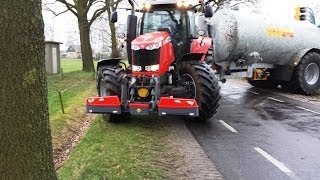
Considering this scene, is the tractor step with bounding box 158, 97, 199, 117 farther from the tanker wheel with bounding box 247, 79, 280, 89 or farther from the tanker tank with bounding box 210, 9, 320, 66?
the tanker wheel with bounding box 247, 79, 280, 89

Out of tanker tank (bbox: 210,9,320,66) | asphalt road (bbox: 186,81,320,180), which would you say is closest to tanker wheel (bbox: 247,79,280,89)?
tanker tank (bbox: 210,9,320,66)

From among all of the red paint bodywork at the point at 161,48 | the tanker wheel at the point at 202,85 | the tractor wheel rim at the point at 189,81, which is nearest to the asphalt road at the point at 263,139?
the tanker wheel at the point at 202,85

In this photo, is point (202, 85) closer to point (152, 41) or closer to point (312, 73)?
point (152, 41)

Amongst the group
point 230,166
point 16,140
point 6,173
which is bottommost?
point 230,166

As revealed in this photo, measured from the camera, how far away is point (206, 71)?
9.21m

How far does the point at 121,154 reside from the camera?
6.96 metres

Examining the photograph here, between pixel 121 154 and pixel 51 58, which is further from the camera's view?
pixel 51 58

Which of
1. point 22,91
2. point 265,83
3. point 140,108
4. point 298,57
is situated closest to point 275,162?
point 140,108

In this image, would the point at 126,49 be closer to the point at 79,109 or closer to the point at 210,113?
the point at 79,109

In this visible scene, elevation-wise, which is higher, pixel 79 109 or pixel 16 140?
pixel 16 140

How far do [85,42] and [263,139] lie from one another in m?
18.6

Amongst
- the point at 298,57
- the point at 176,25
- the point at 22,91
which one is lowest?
the point at 298,57

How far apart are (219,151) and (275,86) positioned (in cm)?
1039

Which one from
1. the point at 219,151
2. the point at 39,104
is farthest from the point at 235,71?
the point at 39,104
